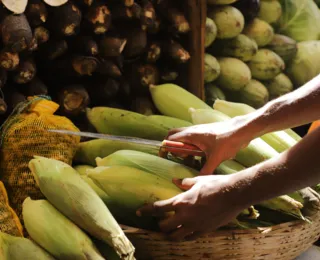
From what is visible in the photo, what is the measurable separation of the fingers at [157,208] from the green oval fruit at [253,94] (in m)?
1.40

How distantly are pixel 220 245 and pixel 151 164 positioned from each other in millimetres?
316

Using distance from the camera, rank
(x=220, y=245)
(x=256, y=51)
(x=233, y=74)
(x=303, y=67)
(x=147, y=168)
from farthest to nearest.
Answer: (x=303, y=67) < (x=256, y=51) < (x=233, y=74) < (x=147, y=168) < (x=220, y=245)

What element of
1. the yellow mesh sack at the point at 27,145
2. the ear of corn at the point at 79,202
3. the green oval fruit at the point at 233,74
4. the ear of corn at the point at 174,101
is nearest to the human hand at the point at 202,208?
the ear of corn at the point at 79,202

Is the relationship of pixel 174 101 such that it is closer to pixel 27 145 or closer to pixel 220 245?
pixel 27 145

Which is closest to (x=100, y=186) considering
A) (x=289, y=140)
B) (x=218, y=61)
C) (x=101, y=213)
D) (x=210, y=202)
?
(x=101, y=213)

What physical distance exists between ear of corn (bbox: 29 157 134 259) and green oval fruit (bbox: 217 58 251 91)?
1258 mm

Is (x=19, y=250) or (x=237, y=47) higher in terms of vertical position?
(x=237, y=47)

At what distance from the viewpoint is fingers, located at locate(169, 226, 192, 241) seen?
3.96 ft

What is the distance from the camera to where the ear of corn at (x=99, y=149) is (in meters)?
1.62

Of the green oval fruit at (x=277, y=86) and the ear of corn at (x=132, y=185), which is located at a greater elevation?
the ear of corn at (x=132, y=185)

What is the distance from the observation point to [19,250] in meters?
1.22

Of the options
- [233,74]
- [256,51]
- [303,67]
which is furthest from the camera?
[303,67]

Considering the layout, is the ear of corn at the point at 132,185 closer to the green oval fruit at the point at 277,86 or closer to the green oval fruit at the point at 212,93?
the green oval fruit at the point at 212,93

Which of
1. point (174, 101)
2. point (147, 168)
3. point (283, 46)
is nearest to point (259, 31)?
point (283, 46)
